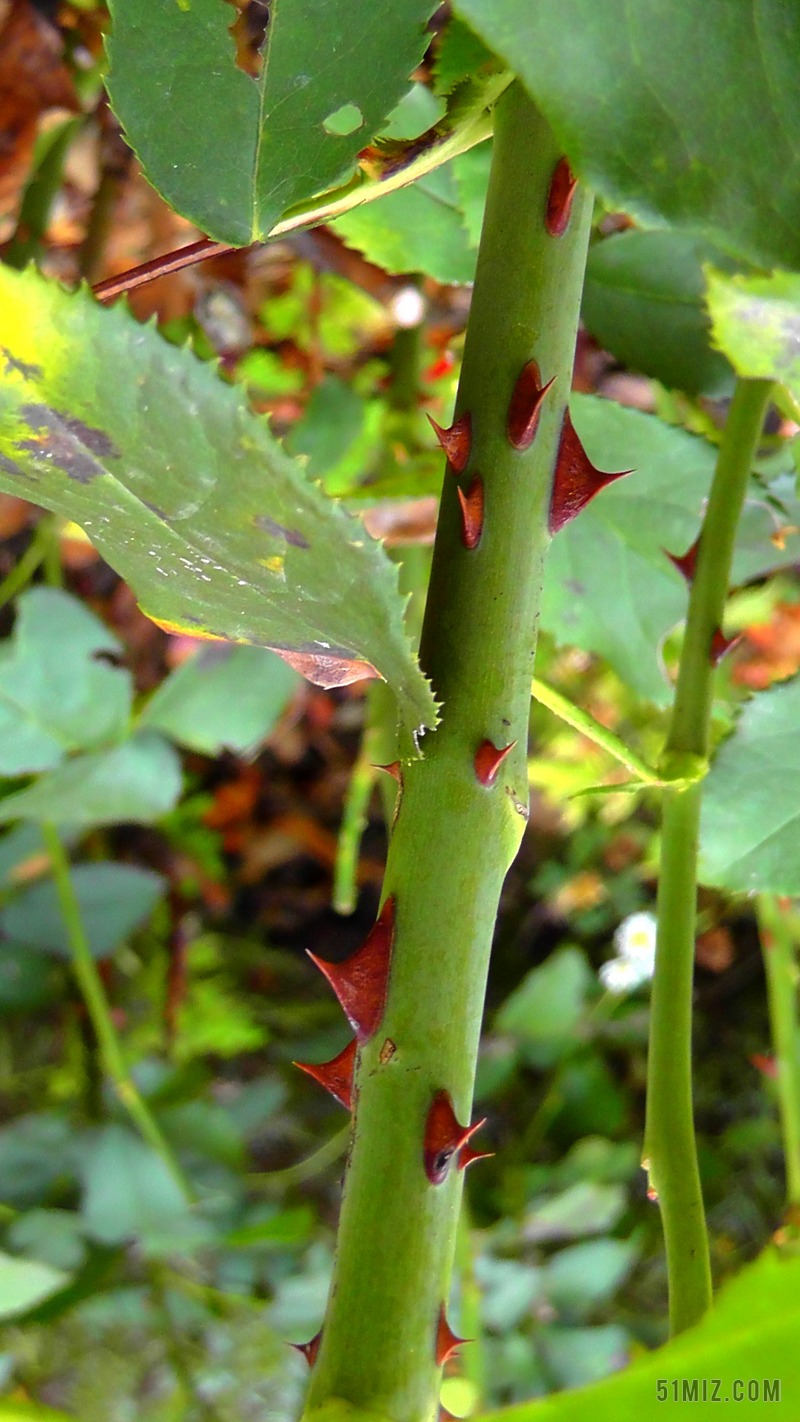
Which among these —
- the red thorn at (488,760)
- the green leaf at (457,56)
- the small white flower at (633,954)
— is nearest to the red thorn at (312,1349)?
the red thorn at (488,760)

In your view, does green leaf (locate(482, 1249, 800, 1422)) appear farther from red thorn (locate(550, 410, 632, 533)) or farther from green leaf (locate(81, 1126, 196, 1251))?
green leaf (locate(81, 1126, 196, 1251))

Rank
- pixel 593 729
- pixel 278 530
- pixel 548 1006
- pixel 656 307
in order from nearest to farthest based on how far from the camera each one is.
A: pixel 278 530 → pixel 593 729 → pixel 656 307 → pixel 548 1006

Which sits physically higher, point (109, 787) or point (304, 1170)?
point (109, 787)

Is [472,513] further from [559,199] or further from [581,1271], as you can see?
[581,1271]

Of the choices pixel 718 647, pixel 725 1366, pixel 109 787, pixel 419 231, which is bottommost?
pixel 725 1366

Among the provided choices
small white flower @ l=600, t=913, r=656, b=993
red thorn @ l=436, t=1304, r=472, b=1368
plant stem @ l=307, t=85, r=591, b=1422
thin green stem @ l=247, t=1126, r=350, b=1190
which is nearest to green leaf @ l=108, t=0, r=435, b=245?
plant stem @ l=307, t=85, r=591, b=1422

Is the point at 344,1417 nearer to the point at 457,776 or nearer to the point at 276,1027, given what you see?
the point at 457,776

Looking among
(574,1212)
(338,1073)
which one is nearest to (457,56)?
(338,1073)

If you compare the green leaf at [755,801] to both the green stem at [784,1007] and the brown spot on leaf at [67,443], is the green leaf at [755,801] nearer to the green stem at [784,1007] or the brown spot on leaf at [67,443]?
the brown spot on leaf at [67,443]
